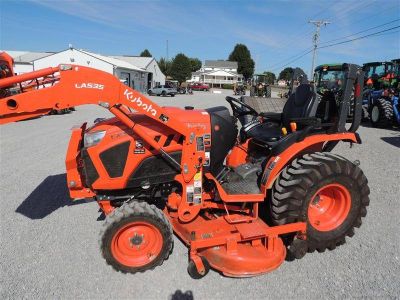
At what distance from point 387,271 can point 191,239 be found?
6.09 feet

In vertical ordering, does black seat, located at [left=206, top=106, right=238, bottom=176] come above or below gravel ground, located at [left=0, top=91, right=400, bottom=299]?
above

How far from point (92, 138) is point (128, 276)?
129 centimetres

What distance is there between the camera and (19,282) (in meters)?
2.79

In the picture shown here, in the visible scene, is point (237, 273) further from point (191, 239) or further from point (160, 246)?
point (160, 246)

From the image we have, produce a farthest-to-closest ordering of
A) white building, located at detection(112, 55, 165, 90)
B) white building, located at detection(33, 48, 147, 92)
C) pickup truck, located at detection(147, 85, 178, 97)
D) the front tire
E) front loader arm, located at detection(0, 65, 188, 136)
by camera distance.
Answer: white building, located at detection(112, 55, 165, 90) → white building, located at detection(33, 48, 147, 92) → pickup truck, located at detection(147, 85, 178, 97) → the front tire → front loader arm, located at detection(0, 65, 188, 136)

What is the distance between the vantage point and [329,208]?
138 inches

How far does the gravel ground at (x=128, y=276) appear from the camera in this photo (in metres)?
2.73

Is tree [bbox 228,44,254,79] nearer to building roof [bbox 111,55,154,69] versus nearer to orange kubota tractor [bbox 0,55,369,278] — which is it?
building roof [bbox 111,55,154,69]

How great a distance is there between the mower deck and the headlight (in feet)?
3.79

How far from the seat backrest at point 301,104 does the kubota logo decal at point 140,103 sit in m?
1.82

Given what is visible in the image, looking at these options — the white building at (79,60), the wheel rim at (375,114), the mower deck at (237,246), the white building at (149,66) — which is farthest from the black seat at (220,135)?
the white building at (149,66)

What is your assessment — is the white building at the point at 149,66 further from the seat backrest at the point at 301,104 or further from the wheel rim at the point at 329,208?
the wheel rim at the point at 329,208

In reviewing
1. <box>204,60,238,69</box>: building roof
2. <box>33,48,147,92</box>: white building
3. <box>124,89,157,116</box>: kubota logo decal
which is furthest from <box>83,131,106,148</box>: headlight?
<box>204,60,238,69</box>: building roof

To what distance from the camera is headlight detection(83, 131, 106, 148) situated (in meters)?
3.03
